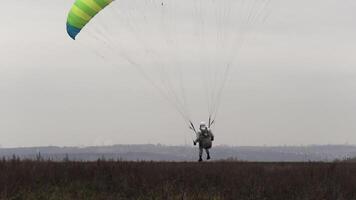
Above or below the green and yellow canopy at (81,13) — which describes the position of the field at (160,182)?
below

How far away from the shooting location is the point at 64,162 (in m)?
17.7

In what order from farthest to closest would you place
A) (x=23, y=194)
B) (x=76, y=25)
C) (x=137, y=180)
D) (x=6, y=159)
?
1. (x=76, y=25)
2. (x=6, y=159)
3. (x=137, y=180)
4. (x=23, y=194)

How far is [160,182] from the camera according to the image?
1566 centimetres

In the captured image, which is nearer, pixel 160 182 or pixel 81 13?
pixel 160 182

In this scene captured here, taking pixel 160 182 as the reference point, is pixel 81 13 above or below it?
above

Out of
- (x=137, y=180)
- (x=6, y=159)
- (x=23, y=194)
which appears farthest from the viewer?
(x=6, y=159)

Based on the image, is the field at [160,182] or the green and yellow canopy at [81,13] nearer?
the field at [160,182]

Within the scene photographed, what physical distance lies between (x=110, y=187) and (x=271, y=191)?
4.06m

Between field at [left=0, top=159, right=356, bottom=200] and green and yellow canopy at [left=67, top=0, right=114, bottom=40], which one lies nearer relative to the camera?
field at [left=0, top=159, right=356, bottom=200]

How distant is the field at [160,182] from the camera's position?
49.4 feet

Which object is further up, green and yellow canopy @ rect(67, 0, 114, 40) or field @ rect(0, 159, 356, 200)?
green and yellow canopy @ rect(67, 0, 114, 40)

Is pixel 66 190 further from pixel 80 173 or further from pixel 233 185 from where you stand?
pixel 233 185

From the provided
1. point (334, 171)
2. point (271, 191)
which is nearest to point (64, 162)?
point (271, 191)

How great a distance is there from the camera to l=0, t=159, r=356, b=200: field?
1506cm
